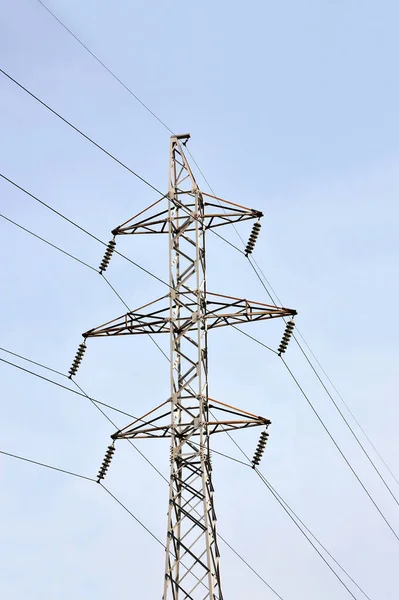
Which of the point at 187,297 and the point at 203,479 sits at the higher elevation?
the point at 187,297

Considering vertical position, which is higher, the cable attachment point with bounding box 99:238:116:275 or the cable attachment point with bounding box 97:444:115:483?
the cable attachment point with bounding box 99:238:116:275

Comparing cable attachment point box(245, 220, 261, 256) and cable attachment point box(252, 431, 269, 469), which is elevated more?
cable attachment point box(245, 220, 261, 256)

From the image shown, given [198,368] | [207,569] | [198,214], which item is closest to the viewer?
[207,569]

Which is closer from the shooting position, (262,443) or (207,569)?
(207,569)

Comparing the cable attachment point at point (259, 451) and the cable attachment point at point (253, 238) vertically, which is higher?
the cable attachment point at point (253, 238)

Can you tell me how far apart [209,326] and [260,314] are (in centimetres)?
143

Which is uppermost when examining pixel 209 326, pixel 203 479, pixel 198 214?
pixel 198 214

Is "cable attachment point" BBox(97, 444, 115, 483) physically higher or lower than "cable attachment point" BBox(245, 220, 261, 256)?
lower

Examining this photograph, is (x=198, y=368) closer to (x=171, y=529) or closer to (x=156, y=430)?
(x=156, y=430)

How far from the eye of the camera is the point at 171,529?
96.9 feet

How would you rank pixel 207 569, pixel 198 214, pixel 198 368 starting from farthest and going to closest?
1. pixel 198 214
2. pixel 198 368
3. pixel 207 569

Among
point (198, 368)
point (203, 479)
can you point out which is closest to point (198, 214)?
point (198, 368)

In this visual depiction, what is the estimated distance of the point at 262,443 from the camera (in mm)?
31734

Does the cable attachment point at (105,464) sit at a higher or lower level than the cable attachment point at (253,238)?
lower
